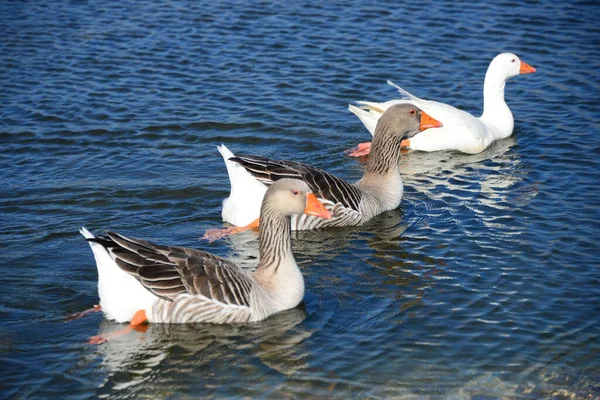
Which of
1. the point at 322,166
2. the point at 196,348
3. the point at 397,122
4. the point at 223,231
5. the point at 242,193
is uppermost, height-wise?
the point at 397,122

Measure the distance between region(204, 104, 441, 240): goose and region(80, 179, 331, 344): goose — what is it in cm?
189

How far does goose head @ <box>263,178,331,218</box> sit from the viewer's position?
7.92 meters

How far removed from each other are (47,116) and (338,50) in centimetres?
573

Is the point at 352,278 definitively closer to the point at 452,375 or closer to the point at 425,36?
the point at 452,375

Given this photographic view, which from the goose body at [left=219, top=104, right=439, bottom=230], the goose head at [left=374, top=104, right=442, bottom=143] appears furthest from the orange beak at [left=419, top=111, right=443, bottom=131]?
the goose head at [left=374, top=104, right=442, bottom=143]

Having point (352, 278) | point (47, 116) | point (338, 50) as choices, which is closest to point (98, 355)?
point (352, 278)

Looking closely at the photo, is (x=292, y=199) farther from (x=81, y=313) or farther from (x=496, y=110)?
(x=496, y=110)

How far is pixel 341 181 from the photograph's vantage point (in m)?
10.2

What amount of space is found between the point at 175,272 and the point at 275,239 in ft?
3.30

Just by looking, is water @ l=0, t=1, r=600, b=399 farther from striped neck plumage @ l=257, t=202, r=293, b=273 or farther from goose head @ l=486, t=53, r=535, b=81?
goose head @ l=486, t=53, r=535, b=81

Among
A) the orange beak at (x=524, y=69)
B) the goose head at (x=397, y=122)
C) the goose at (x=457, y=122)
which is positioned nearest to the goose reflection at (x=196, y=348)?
the goose head at (x=397, y=122)

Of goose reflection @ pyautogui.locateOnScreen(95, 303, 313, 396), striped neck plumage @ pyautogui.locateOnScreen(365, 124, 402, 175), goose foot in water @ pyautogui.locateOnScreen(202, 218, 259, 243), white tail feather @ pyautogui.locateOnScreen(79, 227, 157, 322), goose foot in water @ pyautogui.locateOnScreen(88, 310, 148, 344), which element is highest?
striped neck plumage @ pyautogui.locateOnScreen(365, 124, 402, 175)

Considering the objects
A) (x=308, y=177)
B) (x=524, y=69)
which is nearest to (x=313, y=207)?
(x=308, y=177)

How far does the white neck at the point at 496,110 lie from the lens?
12961mm
